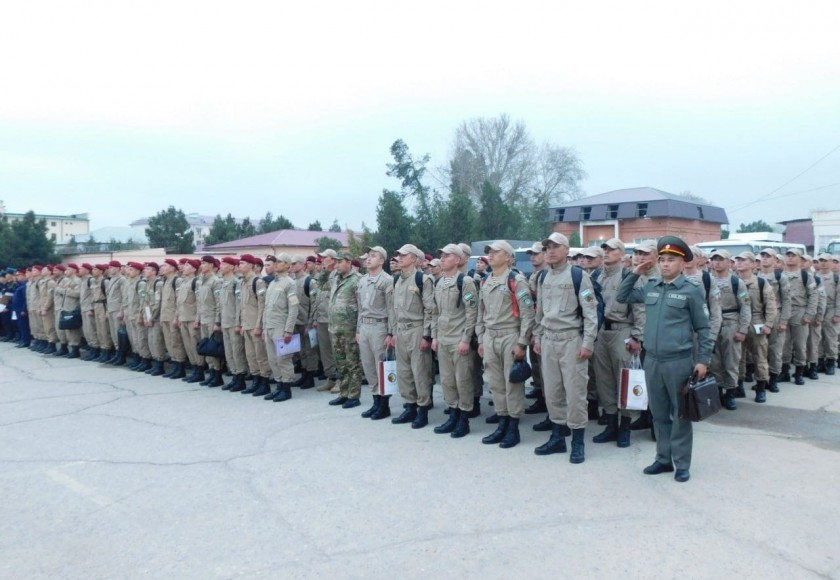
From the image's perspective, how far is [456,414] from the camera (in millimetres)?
6371

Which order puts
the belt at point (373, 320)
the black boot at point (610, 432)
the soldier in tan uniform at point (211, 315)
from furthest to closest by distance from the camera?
the soldier in tan uniform at point (211, 315), the belt at point (373, 320), the black boot at point (610, 432)

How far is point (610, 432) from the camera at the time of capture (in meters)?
5.93

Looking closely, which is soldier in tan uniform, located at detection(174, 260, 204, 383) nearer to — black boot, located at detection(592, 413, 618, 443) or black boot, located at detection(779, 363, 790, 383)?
black boot, located at detection(592, 413, 618, 443)

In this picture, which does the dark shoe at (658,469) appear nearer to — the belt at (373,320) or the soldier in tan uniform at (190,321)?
the belt at (373,320)

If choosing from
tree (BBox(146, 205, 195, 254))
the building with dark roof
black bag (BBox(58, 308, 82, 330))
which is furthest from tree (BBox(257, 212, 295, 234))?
black bag (BBox(58, 308, 82, 330))

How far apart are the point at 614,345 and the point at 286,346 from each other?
414 centimetres

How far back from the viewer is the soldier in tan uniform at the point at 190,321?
9500 mm

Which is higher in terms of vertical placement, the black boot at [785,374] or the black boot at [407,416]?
the black boot at [407,416]

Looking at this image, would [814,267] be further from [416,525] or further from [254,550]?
[254,550]

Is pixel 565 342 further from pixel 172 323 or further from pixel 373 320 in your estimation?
pixel 172 323

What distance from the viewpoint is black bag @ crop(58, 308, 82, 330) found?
12.1 m

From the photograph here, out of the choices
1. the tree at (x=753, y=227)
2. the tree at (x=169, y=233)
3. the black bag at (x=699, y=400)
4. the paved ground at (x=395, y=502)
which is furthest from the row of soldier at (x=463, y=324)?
the tree at (x=753, y=227)

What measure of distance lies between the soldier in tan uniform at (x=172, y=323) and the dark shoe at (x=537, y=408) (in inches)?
226

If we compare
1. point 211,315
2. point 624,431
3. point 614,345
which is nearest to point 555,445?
point 624,431
